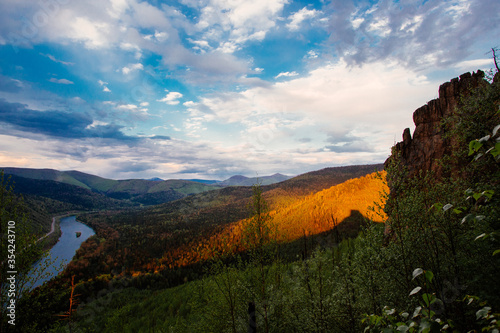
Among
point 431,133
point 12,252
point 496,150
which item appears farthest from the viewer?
point 431,133

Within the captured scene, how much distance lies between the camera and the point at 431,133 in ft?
120

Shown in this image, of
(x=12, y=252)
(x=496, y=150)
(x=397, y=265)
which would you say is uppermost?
(x=496, y=150)

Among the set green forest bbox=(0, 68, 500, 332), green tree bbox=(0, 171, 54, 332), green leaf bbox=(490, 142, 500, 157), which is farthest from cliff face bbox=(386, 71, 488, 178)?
green tree bbox=(0, 171, 54, 332)

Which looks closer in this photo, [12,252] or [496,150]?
[496,150]

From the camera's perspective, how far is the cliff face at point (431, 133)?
3272 centimetres

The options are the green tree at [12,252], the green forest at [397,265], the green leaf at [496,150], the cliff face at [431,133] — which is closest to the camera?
the green leaf at [496,150]

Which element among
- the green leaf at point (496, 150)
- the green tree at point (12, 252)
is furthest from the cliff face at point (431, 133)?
the green tree at point (12, 252)

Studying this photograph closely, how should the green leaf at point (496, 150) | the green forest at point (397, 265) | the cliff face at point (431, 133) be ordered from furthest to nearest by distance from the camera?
the cliff face at point (431, 133)
the green forest at point (397, 265)
the green leaf at point (496, 150)

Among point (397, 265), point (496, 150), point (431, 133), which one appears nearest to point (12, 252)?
point (496, 150)

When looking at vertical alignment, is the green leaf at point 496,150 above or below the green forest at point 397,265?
above

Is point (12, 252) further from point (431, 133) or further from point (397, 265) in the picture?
point (431, 133)

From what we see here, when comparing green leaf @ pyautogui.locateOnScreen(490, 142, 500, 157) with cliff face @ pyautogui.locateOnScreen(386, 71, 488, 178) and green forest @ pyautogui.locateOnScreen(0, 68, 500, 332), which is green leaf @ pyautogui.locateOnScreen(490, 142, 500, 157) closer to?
green forest @ pyautogui.locateOnScreen(0, 68, 500, 332)

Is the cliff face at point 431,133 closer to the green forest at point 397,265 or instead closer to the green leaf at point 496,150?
the green forest at point 397,265

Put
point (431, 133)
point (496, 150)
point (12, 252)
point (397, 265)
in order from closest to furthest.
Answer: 1. point (496, 150)
2. point (397, 265)
3. point (12, 252)
4. point (431, 133)
